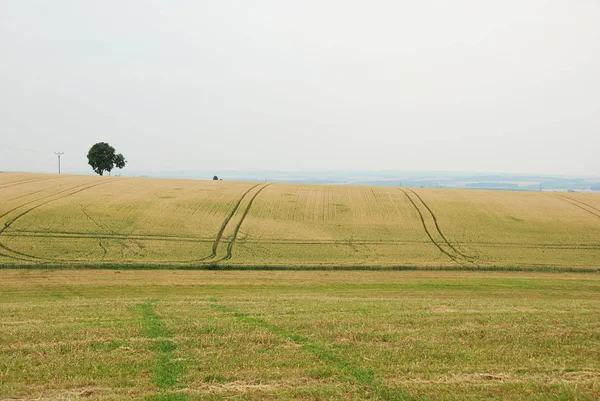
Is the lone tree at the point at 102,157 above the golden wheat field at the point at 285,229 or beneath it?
above

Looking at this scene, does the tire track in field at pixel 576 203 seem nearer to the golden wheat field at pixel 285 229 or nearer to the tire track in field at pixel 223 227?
the golden wheat field at pixel 285 229

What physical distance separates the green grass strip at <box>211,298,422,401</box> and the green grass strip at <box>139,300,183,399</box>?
2.54 metres

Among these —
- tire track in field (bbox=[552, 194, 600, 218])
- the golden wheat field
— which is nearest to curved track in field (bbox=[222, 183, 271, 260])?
the golden wheat field

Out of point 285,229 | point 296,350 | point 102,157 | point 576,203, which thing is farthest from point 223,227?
point 102,157

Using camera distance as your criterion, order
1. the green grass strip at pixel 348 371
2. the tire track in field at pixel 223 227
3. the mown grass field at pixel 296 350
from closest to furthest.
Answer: the green grass strip at pixel 348 371 → the mown grass field at pixel 296 350 → the tire track in field at pixel 223 227

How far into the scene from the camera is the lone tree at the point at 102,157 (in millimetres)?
104250

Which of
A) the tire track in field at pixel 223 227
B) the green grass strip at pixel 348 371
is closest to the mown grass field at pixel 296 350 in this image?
the green grass strip at pixel 348 371

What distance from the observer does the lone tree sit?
104 meters

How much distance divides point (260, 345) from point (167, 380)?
2.65 metres

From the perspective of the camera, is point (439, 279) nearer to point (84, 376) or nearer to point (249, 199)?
point (84, 376)

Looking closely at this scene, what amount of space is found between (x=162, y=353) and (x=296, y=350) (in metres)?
2.88

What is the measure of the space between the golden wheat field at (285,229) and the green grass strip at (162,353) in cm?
1928

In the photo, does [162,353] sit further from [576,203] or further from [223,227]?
[576,203]

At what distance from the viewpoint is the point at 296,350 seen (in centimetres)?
1123
